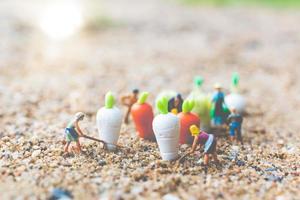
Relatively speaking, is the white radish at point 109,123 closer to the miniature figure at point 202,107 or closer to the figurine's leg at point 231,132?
the miniature figure at point 202,107

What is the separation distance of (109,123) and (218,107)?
3.87ft

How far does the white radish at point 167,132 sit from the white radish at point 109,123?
0.34m

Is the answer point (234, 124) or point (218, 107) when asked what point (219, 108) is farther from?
point (234, 124)

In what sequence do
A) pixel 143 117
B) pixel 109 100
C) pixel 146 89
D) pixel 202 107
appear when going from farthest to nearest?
pixel 146 89 < pixel 202 107 < pixel 143 117 < pixel 109 100

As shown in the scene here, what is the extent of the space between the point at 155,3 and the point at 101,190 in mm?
10929

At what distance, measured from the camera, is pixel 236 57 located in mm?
8133

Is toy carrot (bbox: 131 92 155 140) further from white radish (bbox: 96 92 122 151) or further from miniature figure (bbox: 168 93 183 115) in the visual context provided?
white radish (bbox: 96 92 122 151)

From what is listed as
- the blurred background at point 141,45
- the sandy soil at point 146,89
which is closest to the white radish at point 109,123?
the sandy soil at point 146,89

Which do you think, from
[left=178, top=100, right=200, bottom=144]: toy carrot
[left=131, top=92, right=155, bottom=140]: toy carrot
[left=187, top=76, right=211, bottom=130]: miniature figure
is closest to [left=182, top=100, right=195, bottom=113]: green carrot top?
[left=178, top=100, right=200, bottom=144]: toy carrot

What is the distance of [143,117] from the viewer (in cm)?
429

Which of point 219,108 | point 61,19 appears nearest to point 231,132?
point 219,108

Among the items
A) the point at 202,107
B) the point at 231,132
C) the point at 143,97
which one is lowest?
the point at 231,132

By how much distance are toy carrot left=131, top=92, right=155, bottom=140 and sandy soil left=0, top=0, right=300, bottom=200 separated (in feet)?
0.33

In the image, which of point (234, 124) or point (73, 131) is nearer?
point (73, 131)
